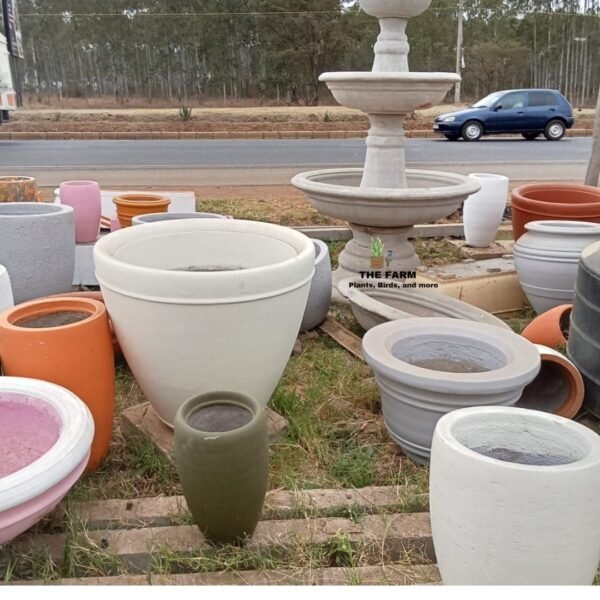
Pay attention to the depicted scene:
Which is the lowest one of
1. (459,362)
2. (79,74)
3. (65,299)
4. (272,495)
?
(272,495)

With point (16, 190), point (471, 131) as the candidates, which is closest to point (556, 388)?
point (16, 190)

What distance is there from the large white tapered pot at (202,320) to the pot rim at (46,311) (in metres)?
0.12

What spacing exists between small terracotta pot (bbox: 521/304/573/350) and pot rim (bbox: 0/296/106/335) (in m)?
Answer: 2.14

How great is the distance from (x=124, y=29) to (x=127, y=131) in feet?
44.2

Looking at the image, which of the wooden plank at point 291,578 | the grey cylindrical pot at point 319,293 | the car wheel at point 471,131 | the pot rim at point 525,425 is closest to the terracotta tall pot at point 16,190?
the grey cylindrical pot at point 319,293

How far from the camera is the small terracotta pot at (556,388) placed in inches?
108

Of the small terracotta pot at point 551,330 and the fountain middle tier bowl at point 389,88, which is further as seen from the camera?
the fountain middle tier bowl at point 389,88

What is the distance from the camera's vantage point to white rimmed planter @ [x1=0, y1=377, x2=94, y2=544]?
1660mm

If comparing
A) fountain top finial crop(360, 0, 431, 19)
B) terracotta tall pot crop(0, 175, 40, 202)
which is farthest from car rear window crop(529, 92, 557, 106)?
terracotta tall pot crop(0, 175, 40, 202)

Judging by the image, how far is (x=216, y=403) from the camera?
2.07 meters

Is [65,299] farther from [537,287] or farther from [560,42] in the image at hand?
[560,42]

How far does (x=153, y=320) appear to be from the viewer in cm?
217

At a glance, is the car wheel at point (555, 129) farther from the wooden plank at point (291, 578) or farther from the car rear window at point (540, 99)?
the wooden plank at point (291, 578)

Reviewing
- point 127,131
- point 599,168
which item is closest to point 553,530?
point 599,168
